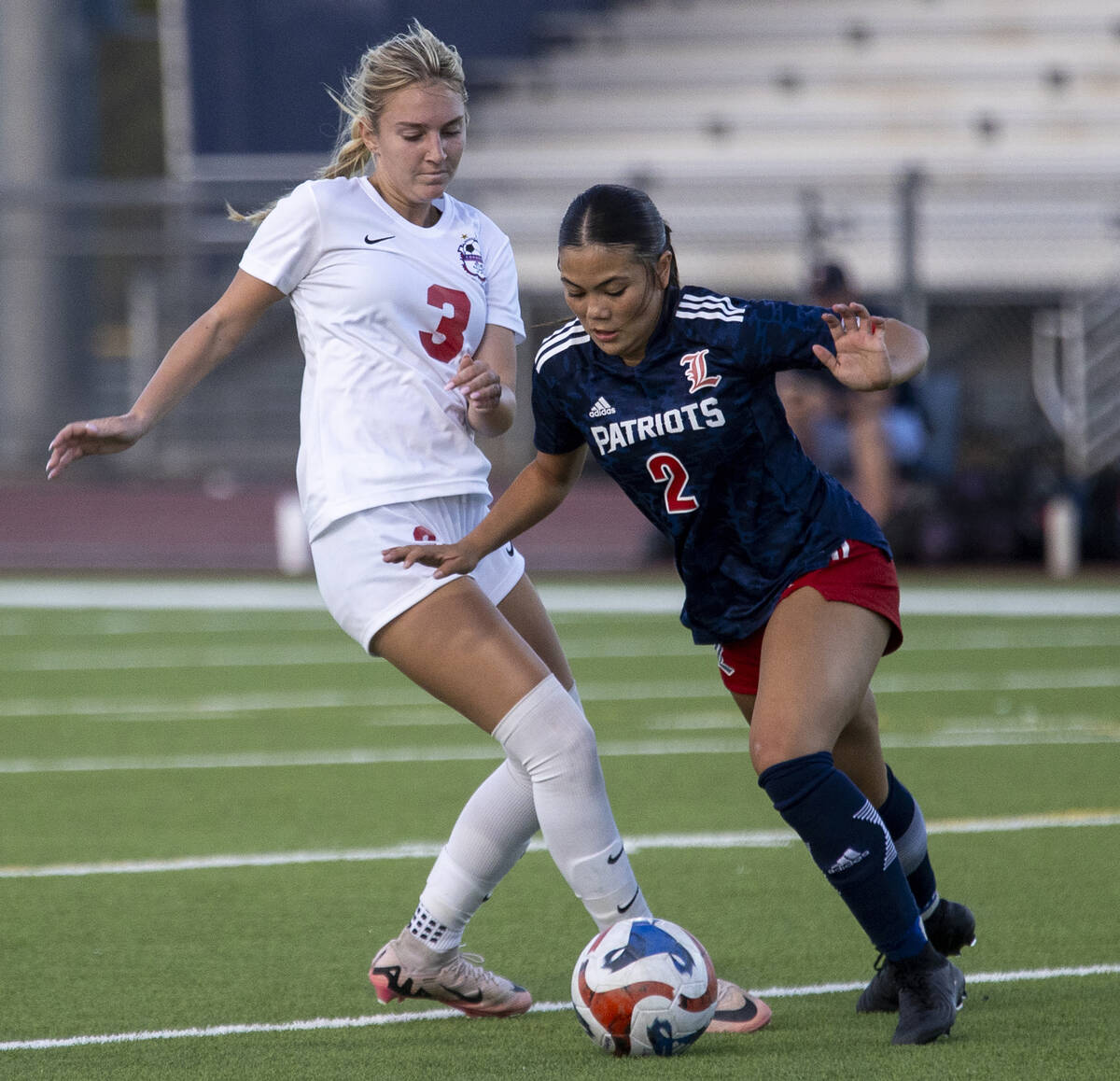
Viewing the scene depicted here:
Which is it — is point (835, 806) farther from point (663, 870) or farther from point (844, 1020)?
point (663, 870)

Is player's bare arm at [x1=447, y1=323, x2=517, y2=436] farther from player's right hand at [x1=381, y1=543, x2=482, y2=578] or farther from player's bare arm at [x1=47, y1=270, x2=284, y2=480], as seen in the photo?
player's bare arm at [x1=47, y1=270, x2=284, y2=480]

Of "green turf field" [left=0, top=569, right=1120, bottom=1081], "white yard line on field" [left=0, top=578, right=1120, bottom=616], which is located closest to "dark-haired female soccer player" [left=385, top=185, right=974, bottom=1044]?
"green turf field" [left=0, top=569, right=1120, bottom=1081]

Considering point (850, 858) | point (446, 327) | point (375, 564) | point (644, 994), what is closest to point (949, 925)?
point (850, 858)

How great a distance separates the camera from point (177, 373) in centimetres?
386

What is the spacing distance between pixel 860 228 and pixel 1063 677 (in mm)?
9270

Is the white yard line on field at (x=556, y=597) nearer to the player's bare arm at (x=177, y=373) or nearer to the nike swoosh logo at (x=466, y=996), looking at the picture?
the nike swoosh logo at (x=466, y=996)

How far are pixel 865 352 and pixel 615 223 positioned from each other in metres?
0.56

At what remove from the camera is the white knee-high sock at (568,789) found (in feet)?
12.6

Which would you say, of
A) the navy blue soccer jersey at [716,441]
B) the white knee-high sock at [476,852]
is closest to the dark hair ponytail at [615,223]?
the navy blue soccer jersey at [716,441]

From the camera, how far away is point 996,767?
24.0 feet

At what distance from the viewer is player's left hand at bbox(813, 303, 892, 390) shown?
3635 millimetres

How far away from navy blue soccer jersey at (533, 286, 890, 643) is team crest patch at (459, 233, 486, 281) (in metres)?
0.28

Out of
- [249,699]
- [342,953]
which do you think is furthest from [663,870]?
[249,699]

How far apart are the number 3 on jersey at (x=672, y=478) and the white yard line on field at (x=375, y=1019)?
1.17 m
